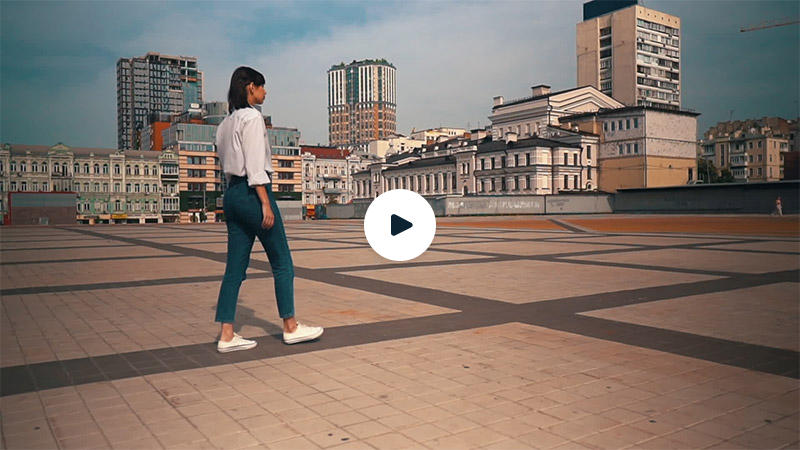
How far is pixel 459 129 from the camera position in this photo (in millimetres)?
138000

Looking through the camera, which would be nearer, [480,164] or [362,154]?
[480,164]

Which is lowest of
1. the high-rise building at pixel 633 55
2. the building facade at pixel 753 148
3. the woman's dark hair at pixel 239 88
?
the woman's dark hair at pixel 239 88

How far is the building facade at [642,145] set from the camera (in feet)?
245

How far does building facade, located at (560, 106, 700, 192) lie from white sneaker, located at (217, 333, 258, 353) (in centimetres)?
7566

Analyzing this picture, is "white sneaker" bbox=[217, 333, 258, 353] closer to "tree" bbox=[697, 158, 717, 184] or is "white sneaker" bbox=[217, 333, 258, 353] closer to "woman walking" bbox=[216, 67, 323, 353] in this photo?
"woman walking" bbox=[216, 67, 323, 353]

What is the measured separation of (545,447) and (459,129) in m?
138

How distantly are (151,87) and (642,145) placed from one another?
153 meters

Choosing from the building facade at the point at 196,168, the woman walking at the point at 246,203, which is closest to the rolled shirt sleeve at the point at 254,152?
the woman walking at the point at 246,203

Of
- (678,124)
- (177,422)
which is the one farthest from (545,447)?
(678,124)

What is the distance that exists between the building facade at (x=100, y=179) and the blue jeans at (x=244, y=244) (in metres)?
82.1

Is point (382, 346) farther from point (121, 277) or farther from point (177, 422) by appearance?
point (121, 277)
